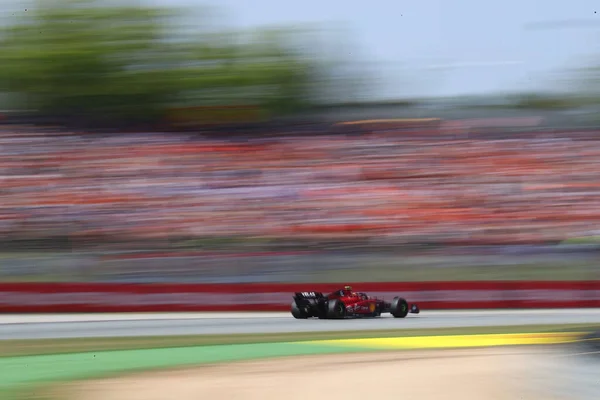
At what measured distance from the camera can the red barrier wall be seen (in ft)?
53.4

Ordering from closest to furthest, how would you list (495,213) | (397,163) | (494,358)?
(494,358), (495,213), (397,163)

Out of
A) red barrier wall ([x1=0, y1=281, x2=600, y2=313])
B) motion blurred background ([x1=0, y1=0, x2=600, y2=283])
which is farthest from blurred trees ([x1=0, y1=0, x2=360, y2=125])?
red barrier wall ([x1=0, y1=281, x2=600, y2=313])

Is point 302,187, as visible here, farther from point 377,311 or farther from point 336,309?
point 336,309

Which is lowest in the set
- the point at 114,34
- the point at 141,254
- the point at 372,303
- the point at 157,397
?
the point at 157,397

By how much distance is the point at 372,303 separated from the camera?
1434cm

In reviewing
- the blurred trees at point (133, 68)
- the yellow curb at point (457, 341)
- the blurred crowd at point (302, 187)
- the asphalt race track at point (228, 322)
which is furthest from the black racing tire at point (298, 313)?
the blurred trees at point (133, 68)

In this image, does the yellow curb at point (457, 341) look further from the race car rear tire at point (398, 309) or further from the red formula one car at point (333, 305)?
the race car rear tire at point (398, 309)

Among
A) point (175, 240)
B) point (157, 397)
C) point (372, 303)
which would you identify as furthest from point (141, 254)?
point (157, 397)

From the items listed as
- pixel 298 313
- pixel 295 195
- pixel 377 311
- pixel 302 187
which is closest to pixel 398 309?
pixel 377 311

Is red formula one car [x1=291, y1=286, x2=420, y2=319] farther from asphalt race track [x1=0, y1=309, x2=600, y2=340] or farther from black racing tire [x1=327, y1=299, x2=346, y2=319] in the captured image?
asphalt race track [x1=0, y1=309, x2=600, y2=340]

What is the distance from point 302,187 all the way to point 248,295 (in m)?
5.26

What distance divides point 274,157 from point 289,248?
4.92m

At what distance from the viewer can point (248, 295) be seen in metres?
16.6

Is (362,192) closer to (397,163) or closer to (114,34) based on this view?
(397,163)
